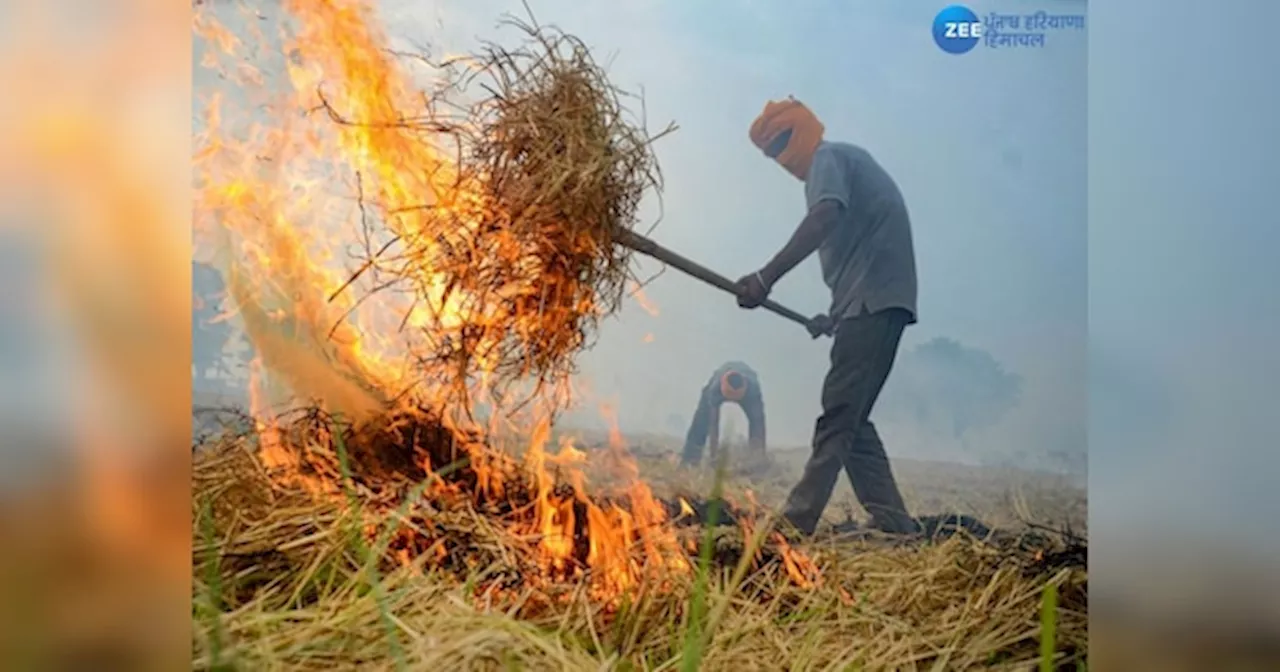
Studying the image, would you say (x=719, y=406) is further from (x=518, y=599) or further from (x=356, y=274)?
(x=356, y=274)

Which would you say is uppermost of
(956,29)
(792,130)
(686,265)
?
(956,29)

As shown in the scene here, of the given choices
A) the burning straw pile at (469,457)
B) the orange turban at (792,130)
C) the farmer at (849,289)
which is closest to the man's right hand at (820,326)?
the farmer at (849,289)

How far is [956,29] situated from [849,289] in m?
0.56

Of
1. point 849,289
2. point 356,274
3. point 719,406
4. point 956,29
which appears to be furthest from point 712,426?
point 956,29

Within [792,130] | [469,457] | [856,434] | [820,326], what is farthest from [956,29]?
[469,457]

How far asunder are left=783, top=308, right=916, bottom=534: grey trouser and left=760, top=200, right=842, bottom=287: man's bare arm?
0.54 feet

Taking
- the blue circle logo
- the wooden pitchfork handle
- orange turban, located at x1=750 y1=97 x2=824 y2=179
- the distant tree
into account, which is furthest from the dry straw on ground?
the blue circle logo

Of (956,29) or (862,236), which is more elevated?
(956,29)

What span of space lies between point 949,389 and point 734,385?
0.43m

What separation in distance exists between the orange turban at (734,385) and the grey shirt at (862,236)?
9.0 inches

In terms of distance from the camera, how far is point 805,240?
187cm

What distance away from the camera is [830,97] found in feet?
6.08
